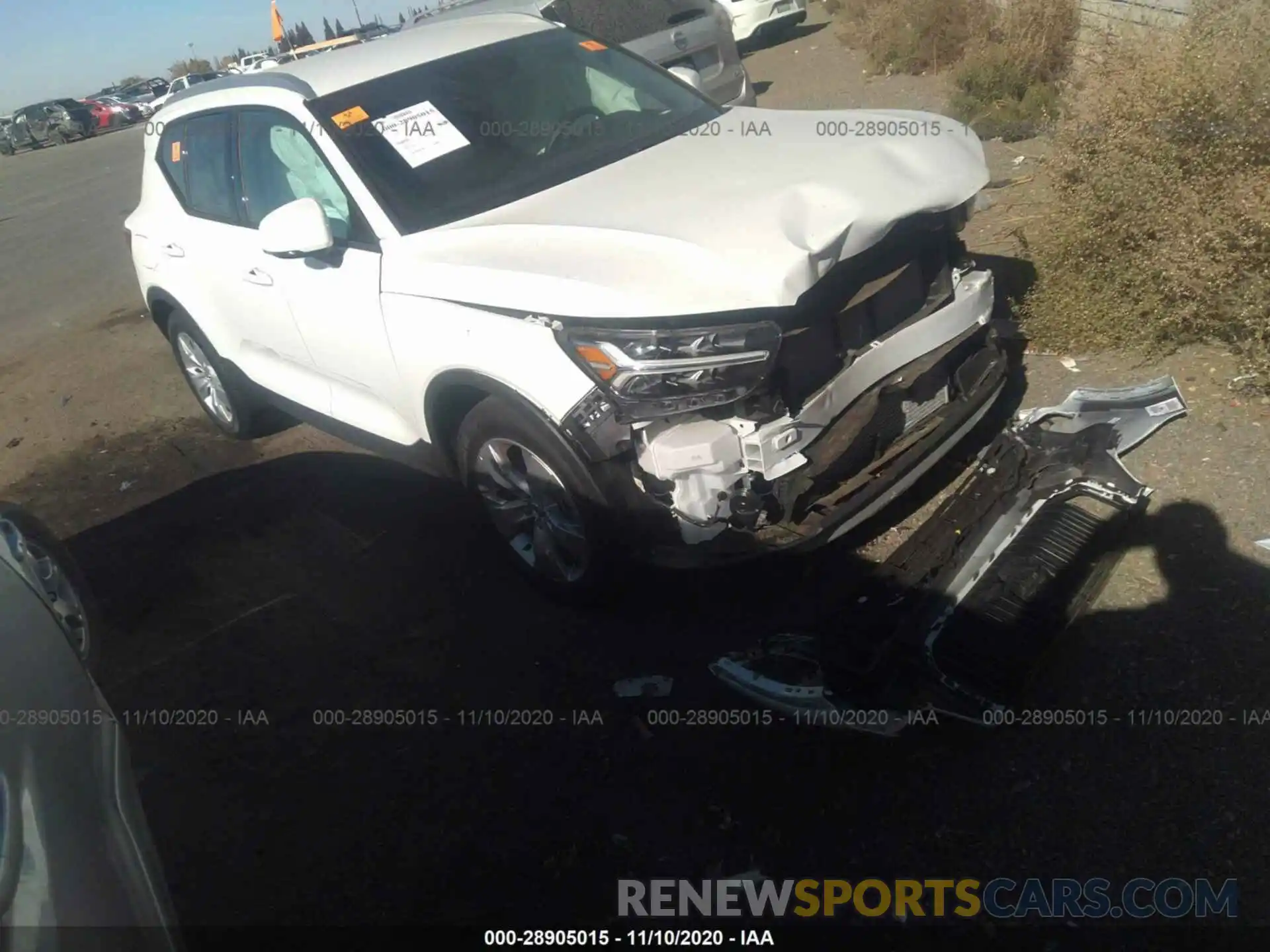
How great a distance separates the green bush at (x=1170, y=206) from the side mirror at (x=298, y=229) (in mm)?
3341

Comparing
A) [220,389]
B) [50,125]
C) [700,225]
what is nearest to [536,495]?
[700,225]

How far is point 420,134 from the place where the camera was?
3924 millimetres

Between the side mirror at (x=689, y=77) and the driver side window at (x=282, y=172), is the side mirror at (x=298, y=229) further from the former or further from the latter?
the side mirror at (x=689, y=77)

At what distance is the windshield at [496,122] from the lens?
3.79 metres

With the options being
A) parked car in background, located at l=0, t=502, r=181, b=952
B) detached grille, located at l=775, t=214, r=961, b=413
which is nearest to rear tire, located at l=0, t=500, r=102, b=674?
parked car in background, located at l=0, t=502, r=181, b=952

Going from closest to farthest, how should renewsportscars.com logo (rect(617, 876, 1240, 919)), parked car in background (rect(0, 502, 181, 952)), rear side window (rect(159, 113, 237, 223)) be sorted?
parked car in background (rect(0, 502, 181, 952)), renewsportscars.com logo (rect(617, 876, 1240, 919)), rear side window (rect(159, 113, 237, 223))

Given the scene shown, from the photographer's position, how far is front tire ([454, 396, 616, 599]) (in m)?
3.22

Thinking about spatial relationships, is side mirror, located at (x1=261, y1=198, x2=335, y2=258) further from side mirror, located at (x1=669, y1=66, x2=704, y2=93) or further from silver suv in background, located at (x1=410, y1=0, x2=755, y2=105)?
silver suv in background, located at (x1=410, y1=0, x2=755, y2=105)

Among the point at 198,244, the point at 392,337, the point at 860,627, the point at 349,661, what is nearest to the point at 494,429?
the point at 392,337

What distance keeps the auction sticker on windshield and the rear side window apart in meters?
1.18

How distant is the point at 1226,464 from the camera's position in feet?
12.3

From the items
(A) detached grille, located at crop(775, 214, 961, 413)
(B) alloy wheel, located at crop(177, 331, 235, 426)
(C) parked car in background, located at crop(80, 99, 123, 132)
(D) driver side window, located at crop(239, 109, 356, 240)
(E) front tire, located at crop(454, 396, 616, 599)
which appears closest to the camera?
(A) detached grille, located at crop(775, 214, 961, 413)

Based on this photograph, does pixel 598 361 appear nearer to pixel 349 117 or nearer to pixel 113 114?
pixel 349 117

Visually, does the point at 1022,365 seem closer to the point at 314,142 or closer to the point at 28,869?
the point at 314,142
